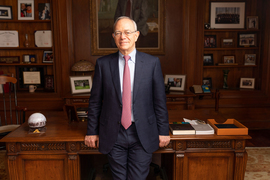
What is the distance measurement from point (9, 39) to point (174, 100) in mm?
3266

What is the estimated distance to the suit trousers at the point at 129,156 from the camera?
1.79m

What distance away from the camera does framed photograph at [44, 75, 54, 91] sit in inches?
184

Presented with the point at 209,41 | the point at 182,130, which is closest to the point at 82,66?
the point at 209,41

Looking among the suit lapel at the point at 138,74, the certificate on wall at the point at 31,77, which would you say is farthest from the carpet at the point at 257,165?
the suit lapel at the point at 138,74

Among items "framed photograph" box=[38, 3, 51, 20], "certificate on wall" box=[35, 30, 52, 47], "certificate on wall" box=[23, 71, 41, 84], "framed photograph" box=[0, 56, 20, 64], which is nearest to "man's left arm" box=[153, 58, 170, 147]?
"certificate on wall" box=[35, 30, 52, 47]

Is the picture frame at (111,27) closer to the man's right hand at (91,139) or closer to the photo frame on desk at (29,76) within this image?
the photo frame on desk at (29,76)

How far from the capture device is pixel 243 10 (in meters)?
4.69

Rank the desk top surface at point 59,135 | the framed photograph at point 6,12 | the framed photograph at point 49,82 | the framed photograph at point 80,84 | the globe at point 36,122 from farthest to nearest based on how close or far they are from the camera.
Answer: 1. the framed photograph at point 49,82
2. the framed photograph at point 6,12
3. the framed photograph at point 80,84
4. the globe at point 36,122
5. the desk top surface at point 59,135

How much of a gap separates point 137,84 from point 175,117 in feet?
3.65

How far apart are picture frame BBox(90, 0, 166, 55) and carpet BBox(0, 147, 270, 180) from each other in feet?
7.61

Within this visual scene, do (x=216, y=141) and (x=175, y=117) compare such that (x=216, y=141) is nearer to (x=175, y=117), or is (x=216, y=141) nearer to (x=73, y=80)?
(x=175, y=117)

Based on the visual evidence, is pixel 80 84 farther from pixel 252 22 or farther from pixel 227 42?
pixel 252 22

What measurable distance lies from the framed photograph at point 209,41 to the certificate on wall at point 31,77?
3.33 metres

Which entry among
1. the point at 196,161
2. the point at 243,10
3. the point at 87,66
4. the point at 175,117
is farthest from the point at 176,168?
the point at 243,10
